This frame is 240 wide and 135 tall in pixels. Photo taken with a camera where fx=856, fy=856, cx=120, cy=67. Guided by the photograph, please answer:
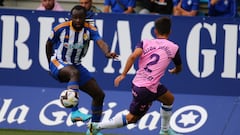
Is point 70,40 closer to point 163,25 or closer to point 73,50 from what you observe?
point 73,50

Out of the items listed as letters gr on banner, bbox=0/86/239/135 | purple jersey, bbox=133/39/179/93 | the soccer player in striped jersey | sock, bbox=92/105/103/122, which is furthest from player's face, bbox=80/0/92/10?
purple jersey, bbox=133/39/179/93

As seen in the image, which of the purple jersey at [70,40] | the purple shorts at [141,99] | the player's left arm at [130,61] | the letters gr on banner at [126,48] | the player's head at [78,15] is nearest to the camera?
the player's left arm at [130,61]

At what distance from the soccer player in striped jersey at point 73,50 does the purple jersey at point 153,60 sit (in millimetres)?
644

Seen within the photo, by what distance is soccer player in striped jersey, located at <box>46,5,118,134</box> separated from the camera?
39.0 ft

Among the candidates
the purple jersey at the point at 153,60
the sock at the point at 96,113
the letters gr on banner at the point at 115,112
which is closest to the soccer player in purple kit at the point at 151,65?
the purple jersey at the point at 153,60

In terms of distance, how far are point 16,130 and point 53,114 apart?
65 centimetres

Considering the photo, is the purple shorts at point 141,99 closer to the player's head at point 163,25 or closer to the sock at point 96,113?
the player's head at point 163,25

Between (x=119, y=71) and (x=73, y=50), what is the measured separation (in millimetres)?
2339

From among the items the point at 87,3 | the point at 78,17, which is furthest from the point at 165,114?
the point at 87,3

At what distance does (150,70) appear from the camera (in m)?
11.4

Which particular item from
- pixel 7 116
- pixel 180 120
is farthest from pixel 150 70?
pixel 7 116

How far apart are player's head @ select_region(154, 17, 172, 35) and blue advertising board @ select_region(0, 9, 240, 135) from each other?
8.46ft

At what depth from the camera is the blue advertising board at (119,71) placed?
13.7 metres

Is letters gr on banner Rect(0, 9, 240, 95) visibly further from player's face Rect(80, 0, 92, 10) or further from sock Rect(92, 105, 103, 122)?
sock Rect(92, 105, 103, 122)
